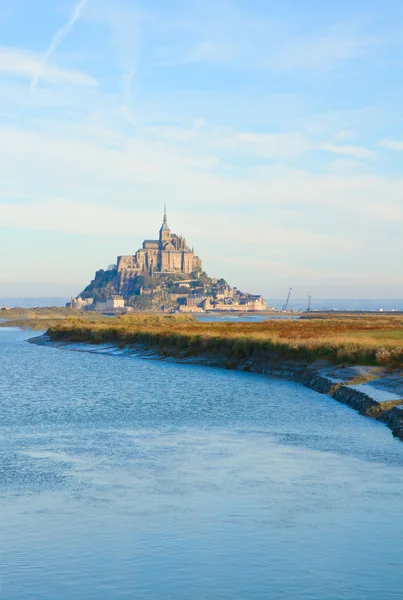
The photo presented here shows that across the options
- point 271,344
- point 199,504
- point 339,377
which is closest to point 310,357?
point 271,344

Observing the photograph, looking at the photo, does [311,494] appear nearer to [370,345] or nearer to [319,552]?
[319,552]

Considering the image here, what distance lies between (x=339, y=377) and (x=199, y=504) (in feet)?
68.1

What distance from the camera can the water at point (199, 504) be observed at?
10320 millimetres

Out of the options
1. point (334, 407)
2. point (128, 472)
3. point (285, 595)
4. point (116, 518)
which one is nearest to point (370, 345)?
point (334, 407)

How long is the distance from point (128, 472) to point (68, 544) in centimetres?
491

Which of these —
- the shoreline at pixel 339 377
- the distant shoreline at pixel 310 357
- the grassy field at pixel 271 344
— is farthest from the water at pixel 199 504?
the grassy field at pixel 271 344

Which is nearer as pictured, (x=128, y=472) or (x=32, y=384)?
(x=128, y=472)

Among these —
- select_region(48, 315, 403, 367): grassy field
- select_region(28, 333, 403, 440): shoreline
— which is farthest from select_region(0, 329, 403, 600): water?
select_region(48, 315, 403, 367): grassy field

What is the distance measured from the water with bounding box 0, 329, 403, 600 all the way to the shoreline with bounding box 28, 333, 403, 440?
0.70 meters

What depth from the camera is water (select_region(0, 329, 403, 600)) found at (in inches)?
406

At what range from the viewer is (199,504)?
45.9ft

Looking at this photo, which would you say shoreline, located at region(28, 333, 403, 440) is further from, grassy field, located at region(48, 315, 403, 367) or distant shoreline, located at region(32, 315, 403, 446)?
grassy field, located at region(48, 315, 403, 367)

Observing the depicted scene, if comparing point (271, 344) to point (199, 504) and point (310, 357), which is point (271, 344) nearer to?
point (310, 357)

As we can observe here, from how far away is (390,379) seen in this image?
30.3 metres
